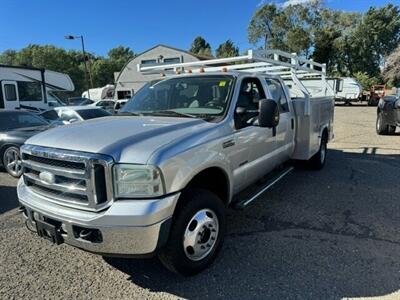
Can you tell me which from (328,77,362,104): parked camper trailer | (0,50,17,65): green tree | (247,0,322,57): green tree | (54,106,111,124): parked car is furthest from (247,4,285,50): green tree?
(0,50,17,65): green tree

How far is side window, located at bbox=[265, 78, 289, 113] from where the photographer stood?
16.4 ft

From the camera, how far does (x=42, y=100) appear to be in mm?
18359

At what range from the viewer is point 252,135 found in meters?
4.08

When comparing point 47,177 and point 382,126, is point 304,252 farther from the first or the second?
point 382,126

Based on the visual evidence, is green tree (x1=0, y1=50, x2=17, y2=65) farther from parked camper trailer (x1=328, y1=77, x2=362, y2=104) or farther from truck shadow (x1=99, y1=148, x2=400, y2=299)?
truck shadow (x1=99, y1=148, x2=400, y2=299)

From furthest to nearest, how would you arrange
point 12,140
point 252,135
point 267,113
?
point 12,140 → point 252,135 → point 267,113

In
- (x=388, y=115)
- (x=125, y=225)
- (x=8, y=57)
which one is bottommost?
(x=388, y=115)

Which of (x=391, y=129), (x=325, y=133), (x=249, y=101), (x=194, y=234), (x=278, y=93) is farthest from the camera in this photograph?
(x=391, y=129)

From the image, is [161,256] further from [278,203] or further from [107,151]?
[278,203]

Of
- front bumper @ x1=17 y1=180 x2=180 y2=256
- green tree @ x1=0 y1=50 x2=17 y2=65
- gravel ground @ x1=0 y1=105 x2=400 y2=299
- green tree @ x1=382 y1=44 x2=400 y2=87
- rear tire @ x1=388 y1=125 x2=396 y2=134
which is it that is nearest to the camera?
front bumper @ x1=17 y1=180 x2=180 y2=256

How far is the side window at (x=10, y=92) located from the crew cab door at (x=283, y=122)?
15236mm

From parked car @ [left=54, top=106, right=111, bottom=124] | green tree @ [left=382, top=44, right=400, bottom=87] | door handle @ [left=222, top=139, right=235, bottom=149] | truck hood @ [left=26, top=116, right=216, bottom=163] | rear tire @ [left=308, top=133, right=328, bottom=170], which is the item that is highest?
green tree @ [left=382, top=44, right=400, bottom=87]

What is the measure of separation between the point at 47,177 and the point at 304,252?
2.71m

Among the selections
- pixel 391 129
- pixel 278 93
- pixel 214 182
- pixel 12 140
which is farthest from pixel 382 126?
pixel 12 140
